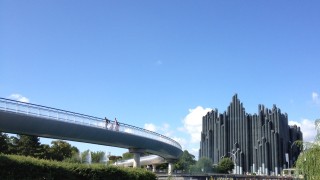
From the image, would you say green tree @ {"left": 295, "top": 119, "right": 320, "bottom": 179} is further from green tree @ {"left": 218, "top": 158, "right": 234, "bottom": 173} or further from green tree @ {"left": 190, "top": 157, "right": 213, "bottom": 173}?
green tree @ {"left": 218, "top": 158, "right": 234, "bottom": 173}

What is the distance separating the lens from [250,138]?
144875 mm

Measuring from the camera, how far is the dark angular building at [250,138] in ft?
448

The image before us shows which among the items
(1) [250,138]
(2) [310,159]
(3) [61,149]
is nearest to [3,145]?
(3) [61,149]

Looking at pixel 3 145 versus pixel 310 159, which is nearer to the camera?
pixel 310 159

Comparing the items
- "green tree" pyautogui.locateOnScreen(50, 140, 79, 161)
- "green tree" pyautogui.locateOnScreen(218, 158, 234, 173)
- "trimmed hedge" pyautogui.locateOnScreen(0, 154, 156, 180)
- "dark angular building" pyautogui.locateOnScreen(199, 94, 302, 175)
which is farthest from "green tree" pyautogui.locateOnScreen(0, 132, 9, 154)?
"dark angular building" pyautogui.locateOnScreen(199, 94, 302, 175)

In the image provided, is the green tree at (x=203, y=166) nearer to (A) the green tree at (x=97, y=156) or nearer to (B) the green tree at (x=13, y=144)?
(A) the green tree at (x=97, y=156)

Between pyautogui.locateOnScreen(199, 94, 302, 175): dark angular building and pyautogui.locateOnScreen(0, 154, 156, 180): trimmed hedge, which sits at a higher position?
pyautogui.locateOnScreen(199, 94, 302, 175): dark angular building

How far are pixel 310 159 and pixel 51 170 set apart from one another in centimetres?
1225

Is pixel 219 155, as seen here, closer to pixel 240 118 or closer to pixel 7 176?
pixel 240 118

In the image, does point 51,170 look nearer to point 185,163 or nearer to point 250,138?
point 185,163

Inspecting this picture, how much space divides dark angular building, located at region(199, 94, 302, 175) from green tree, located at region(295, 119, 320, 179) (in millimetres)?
116037

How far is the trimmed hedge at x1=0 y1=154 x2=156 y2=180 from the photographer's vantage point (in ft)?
59.1

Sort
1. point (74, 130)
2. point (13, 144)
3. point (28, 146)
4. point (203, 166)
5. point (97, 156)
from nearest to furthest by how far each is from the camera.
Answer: point (74, 130) → point (28, 146) → point (13, 144) → point (97, 156) → point (203, 166)

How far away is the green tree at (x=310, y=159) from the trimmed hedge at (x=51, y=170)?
10.4m
